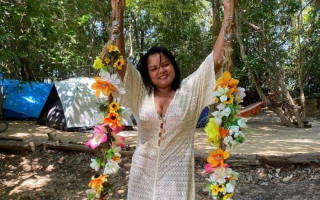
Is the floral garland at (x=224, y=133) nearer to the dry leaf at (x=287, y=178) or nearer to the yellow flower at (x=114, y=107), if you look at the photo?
the yellow flower at (x=114, y=107)

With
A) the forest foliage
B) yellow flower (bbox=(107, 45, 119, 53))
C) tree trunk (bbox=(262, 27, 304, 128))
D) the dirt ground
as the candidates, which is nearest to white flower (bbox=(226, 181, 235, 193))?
yellow flower (bbox=(107, 45, 119, 53))

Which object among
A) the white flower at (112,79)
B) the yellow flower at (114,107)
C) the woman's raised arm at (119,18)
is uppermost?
the woman's raised arm at (119,18)

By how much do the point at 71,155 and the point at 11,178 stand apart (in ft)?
3.63

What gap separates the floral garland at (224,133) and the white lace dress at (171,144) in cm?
8

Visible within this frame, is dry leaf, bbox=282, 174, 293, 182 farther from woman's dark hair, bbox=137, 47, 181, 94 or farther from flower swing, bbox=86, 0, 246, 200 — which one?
woman's dark hair, bbox=137, 47, 181, 94

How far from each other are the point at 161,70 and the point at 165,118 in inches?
10.1

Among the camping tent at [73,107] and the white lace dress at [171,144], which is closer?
the white lace dress at [171,144]

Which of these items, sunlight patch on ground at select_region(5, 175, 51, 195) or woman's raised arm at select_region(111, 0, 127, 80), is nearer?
woman's raised arm at select_region(111, 0, 127, 80)

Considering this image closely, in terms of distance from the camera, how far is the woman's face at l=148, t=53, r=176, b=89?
1789mm

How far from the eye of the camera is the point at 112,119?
1811 millimetres

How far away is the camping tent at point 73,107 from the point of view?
9148 millimetres

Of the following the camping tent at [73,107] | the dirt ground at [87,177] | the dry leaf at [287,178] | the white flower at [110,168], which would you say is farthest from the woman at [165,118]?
the camping tent at [73,107]

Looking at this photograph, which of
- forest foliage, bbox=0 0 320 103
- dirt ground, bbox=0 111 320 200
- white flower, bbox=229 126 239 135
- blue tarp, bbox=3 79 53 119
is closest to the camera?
white flower, bbox=229 126 239 135

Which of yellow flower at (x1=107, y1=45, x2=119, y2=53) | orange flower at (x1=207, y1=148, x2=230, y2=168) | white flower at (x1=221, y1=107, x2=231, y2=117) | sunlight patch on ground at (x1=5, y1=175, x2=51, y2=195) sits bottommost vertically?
sunlight patch on ground at (x1=5, y1=175, x2=51, y2=195)
